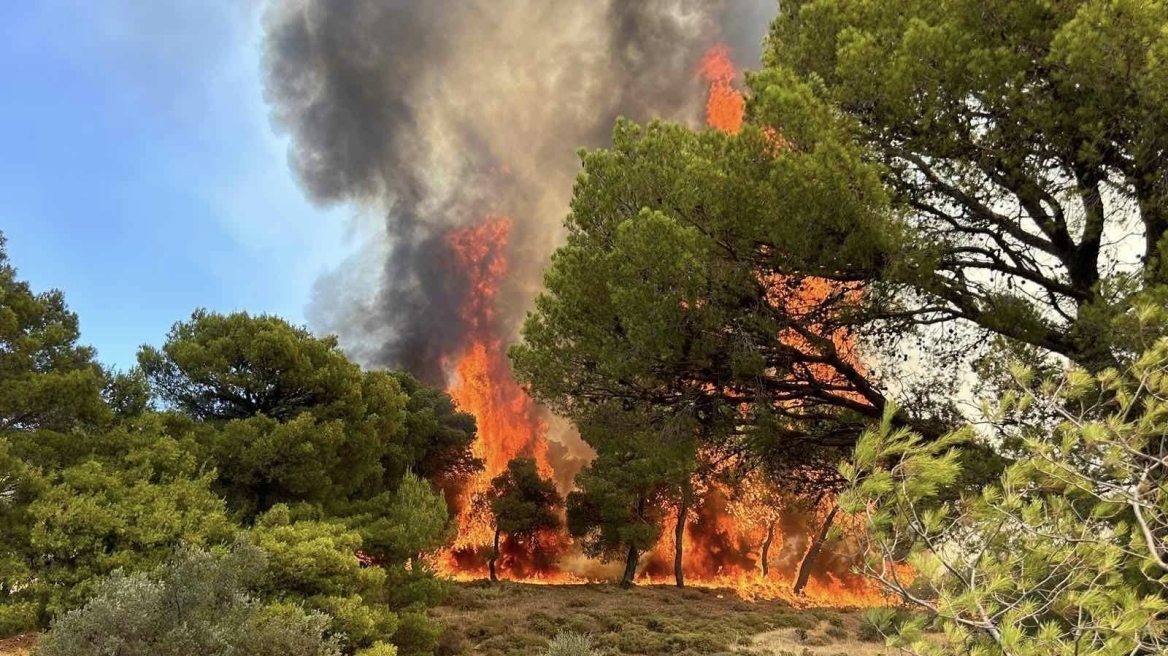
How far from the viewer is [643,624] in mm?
21734

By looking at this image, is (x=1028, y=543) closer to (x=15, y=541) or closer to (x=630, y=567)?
(x=15, y=541)

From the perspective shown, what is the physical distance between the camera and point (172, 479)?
12.8m

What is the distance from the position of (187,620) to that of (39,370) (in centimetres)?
773

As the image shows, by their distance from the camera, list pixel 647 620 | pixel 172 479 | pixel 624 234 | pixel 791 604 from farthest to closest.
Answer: pixel 791 604
pixel 647 620
pixel 172 479
pixel 624 234

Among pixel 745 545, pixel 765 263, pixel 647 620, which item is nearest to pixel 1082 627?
pixel 765 263

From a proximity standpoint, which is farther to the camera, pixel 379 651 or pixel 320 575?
pixel 320 575

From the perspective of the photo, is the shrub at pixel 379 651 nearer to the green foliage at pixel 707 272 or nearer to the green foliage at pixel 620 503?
the green foliage at pixel 707 272

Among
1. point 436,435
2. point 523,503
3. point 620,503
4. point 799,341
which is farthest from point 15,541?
point 620,503

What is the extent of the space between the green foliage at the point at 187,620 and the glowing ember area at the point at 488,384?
3515 cm

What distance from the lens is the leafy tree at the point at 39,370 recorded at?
12281mm

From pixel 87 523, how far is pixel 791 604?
99.6ft

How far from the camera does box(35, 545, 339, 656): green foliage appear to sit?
8445mm

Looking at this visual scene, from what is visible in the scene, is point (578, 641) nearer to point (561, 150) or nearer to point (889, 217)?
point (889, 217)

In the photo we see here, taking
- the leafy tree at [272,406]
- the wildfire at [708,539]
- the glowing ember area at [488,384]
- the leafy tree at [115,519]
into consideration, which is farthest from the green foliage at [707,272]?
the glowing ember area at [488,384]
